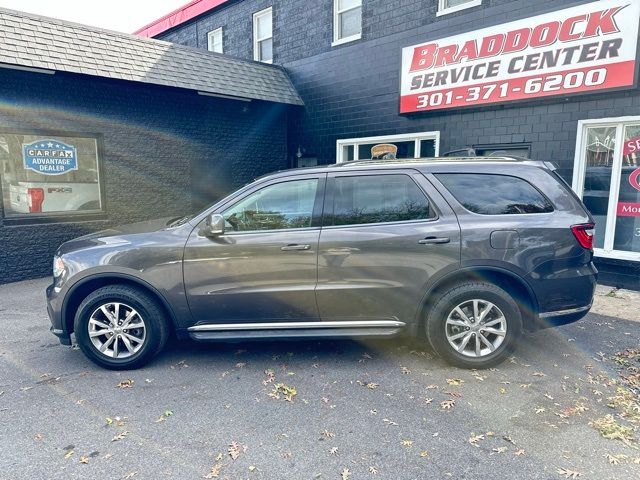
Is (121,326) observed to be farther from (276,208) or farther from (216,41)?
(216,41)

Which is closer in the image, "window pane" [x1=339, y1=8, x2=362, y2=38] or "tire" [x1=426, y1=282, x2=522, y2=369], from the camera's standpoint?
"tire" [x1=426, y1=282, x2=522, y2=369]

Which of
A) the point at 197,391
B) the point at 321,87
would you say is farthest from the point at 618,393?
the point at 321,87

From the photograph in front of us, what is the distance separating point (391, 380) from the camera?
369 centimetres

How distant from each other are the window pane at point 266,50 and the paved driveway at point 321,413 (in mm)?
9501

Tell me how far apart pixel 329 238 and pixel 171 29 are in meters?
14.5

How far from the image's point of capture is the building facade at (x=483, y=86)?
20.6ft

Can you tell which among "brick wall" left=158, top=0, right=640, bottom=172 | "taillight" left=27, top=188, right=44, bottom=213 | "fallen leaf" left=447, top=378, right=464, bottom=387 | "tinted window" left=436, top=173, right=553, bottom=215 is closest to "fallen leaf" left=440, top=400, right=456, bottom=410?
"fallen leaf" left=447, top=378, right=464, bottom=387

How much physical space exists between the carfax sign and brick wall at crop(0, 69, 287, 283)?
0.32 meters

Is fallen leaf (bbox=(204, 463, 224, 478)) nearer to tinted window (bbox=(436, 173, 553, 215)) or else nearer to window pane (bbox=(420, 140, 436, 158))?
tinted window (bbox=(436, 173, 553, 215))

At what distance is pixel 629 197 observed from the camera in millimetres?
6395

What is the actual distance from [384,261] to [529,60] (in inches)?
204

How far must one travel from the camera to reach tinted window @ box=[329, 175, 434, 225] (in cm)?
385

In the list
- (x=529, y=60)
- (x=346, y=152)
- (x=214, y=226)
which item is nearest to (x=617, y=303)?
Answer: (x=529, y=60)

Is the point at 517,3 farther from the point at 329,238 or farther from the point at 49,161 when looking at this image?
the point at 49,161
